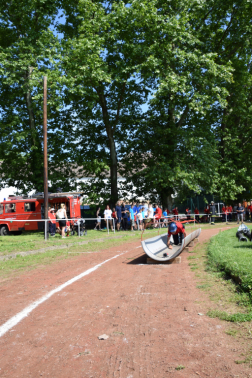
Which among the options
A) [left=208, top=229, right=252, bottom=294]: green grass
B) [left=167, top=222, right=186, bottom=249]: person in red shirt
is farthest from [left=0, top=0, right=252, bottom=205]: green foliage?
[left=208, top=229, right=252, bottom=294]: green grass

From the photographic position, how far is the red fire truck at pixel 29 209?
26.9 meters

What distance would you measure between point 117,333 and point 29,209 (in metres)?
24.6

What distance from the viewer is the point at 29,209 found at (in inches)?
1108

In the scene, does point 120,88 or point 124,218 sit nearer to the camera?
point 124,218

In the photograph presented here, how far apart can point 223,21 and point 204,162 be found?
459 inches

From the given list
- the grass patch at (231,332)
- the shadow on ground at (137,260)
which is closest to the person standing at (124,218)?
the shadow on ground at (137,260)

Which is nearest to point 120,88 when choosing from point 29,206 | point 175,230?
point 29,206

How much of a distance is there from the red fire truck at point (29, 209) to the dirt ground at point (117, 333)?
62.6 ft

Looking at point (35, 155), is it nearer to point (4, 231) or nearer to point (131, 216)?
point (4, 231)

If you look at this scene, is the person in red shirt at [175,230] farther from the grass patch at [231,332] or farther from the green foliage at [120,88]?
the green foliage at [120,88]

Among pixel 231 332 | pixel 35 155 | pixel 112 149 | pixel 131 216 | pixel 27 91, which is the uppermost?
pixel 27 91

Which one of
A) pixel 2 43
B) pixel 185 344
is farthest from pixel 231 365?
pixel 2 43

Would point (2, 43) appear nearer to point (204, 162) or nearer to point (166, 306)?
point (204, 162)

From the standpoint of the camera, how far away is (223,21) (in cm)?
2953
